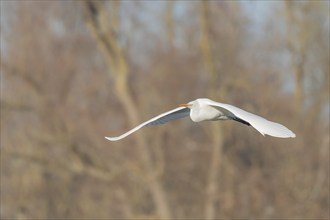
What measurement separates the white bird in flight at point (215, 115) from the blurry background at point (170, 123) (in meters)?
8.36

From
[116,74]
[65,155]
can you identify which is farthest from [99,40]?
[65,155]

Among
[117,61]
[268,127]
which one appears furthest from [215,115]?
[117,61]

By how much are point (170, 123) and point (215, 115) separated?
38.7 ft

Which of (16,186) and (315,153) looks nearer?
(315,153)

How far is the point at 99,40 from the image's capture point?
18984mm

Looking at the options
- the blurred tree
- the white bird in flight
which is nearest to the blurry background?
the blurred tree

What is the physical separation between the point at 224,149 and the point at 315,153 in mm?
1456

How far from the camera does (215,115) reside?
29.0 ft

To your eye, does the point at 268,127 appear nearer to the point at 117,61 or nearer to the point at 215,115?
the point at 215,115

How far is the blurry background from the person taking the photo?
18297 mm

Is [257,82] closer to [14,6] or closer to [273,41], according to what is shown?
[273,41]

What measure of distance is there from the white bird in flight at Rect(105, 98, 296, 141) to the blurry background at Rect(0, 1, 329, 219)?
8356 mm

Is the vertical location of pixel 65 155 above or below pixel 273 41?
below

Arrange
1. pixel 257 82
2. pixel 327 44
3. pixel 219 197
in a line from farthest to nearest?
pixel 327 44
pixel 257 82
pixel 219 197
